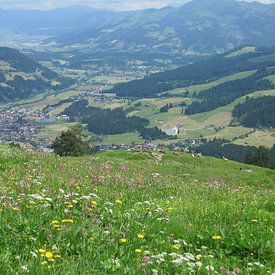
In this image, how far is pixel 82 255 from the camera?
764cm

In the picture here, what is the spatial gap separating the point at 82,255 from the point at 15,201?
3269 mm

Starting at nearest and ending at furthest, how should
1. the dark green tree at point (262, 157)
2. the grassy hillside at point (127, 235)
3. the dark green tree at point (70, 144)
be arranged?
the grassy hillside at point (127, 235) < the dark green tree at point (70, 144) < the dark green tree at point (262, 157)

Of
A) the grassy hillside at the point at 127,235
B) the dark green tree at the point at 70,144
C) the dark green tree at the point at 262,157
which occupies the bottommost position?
the dark green tree at the point at 262,157

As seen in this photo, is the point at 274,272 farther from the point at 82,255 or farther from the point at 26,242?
the point at 26,242

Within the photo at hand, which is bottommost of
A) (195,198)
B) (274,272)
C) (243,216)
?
(195,198)

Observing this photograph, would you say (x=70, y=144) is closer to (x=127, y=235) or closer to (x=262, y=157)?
(x=262, y=157)

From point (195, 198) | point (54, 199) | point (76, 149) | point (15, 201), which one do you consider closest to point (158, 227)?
point (54, 199)

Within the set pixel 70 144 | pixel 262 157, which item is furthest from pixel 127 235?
pixel 262 157

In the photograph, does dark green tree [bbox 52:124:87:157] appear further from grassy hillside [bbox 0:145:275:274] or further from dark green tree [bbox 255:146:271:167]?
grassy hillside [bbox 0:145:275:274]

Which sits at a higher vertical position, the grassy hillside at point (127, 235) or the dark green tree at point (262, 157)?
the grassy hillside at point (127, 235)

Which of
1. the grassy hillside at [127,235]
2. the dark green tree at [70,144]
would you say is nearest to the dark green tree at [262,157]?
the dark green tree at [70,144]

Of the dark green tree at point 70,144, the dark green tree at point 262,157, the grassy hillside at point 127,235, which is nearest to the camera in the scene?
the grassy hillside at point 127,235

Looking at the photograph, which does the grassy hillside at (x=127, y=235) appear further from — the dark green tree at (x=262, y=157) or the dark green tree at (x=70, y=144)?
the dark green tree at (x=262, y=157)

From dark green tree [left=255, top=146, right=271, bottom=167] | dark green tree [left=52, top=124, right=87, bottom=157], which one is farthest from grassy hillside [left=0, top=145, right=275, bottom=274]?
dark green tree [left=255, top=146, right=271, bottom=167]
